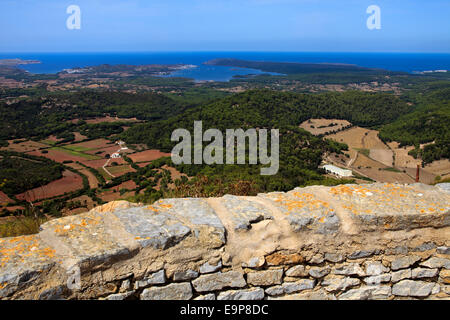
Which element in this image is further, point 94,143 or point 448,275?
point 94,143

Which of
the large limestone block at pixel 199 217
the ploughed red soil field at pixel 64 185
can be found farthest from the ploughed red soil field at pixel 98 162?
the large limestone block at pixel 199 217

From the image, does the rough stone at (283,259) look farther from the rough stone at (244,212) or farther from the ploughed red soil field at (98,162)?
the ploughed red soil field at (98,162)

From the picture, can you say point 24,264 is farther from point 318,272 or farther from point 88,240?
point 318,272

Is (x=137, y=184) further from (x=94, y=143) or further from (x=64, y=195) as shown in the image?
(x=94, y=143)

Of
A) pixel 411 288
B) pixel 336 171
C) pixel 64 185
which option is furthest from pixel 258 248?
pixel 336 171

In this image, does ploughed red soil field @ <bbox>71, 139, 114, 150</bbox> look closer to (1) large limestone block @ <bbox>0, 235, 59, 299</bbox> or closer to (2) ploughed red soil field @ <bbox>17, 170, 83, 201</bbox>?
(2) ploughed red soil field @ <bbox>17, 170, 83, 201</bbox>

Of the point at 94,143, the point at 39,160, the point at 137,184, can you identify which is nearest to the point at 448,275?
the point at 137,184
